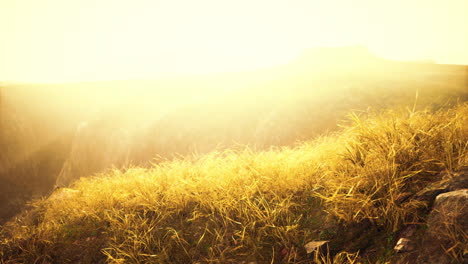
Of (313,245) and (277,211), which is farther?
(277,211)

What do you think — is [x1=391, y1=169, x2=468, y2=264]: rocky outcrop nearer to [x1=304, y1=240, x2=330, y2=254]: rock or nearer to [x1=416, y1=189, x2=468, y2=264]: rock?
[x1=416, y1=189, x2=468, y2=264]: rock


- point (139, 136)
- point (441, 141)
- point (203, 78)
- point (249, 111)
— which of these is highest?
point (203, 78)

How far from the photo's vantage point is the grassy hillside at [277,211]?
2035 mm

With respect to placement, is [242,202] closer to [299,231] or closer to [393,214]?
[299,231]

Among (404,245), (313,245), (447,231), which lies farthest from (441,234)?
(313,245)

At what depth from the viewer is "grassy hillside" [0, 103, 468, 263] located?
2.04 metres

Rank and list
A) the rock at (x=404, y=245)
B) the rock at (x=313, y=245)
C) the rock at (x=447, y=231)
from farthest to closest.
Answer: the rock at (x=313, y=245), the rock at (x=404, y=245), the rock at (x=447, y=231)

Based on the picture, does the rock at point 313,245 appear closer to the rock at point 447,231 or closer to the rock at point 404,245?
the rock at point 404,245

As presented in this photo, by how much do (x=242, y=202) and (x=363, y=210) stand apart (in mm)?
1279

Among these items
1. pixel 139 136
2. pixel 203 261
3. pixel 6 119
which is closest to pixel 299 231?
pixel 203 261

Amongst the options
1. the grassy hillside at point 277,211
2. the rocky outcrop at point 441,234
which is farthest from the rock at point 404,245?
the grassy hillside at point 277,211

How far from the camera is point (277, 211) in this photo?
245 cm

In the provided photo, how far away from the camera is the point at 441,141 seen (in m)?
2.49

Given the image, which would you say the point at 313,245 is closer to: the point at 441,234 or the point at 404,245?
the point at 404,245
